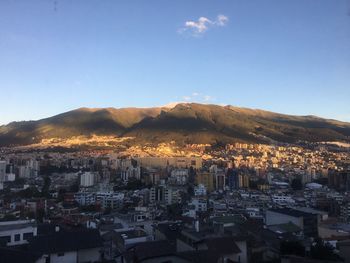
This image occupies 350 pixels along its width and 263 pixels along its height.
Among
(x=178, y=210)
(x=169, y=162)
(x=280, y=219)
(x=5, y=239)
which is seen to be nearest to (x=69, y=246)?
(x=5, y=239)

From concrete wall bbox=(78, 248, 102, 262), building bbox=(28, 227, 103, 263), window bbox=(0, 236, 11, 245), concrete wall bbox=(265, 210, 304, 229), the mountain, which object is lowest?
concrete wall bbox=(265, 210, 304, 229)

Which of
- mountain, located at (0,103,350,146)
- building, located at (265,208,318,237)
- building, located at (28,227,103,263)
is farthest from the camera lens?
mountain, located at (0,103,350,146)

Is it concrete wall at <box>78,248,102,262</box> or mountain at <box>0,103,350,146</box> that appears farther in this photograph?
mountain at <box>0,103,350,146</box>

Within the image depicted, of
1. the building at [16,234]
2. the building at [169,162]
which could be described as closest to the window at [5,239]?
the building at [16,234]

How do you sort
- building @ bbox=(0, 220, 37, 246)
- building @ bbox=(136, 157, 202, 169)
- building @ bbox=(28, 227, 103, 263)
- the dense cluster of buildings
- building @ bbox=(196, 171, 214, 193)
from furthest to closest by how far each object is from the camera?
building @ bbox=(136, 157, 202, 169)
building @ bbox=(196, 171, 214, 193)
building @ bbox=(0, 220, 37, 246)
the dense cluster of buildings
building @ bbox=(28, 227, 103, 263)

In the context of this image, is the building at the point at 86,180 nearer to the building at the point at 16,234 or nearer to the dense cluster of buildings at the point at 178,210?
the dense cluster of buildings at the point at 178,210

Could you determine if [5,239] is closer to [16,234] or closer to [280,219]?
[16,234]

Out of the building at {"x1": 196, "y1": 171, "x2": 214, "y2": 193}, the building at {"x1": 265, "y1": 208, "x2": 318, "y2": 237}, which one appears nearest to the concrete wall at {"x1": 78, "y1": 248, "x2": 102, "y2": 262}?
the building at {"x1": 265, "y1": 208, "x2": 318, "y2": 237}

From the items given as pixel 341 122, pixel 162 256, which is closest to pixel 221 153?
pixel 162 256

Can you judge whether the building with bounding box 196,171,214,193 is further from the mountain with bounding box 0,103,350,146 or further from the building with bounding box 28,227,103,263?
the mountain with bounding box 0,103,350,146
